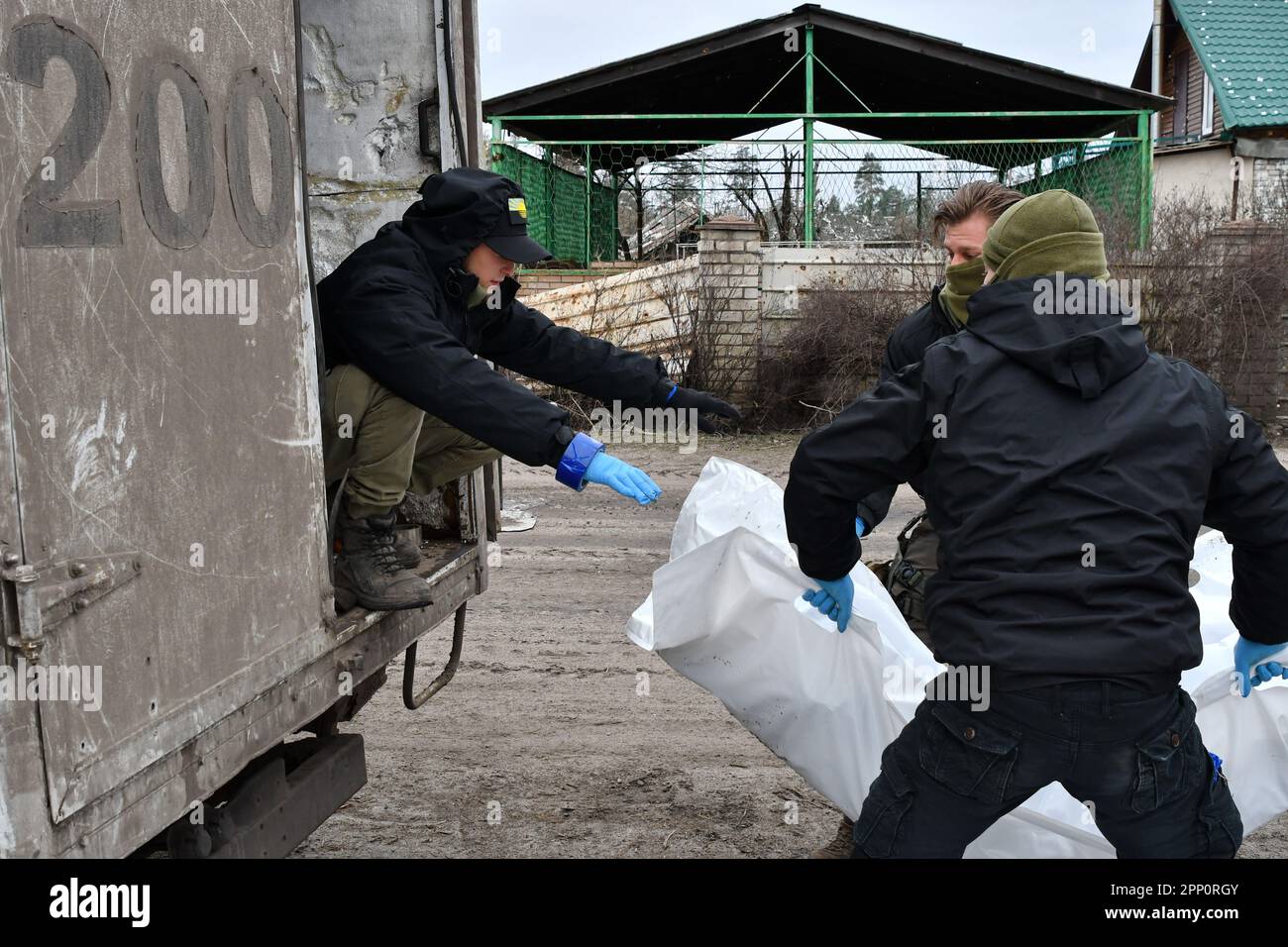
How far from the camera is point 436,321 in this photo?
9.32ft

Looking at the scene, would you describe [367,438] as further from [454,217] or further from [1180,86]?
[1180,86]

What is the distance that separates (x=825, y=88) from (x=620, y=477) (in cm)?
1706

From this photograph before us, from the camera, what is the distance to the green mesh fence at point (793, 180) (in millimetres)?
14828

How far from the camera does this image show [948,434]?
2.24 meters

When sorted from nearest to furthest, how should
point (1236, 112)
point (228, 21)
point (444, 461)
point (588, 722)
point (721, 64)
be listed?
point (228, 21) < point (444, 461) < point (588, 722) < point (721, 64) < point (1236, 112)

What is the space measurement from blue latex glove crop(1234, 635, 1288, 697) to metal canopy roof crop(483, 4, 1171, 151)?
486 inches

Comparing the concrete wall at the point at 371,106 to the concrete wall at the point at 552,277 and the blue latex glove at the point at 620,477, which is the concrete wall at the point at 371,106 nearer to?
the blue latex glove at the point at 620,477

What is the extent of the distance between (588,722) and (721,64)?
554 inches

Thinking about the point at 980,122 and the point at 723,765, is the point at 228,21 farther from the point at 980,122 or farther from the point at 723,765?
the point at 980,122

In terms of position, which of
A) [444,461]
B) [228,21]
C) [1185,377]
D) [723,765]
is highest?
[228,21]

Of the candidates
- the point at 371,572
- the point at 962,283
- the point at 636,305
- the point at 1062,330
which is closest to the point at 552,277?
→ the point at 636,305

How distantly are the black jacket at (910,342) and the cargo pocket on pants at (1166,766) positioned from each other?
123 cm

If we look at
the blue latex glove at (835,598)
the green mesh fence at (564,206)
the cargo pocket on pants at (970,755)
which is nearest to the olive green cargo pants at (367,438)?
the blue latex glove at (835,598)

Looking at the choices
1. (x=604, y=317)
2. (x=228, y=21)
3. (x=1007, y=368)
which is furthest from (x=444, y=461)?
(x=604, y=317)
